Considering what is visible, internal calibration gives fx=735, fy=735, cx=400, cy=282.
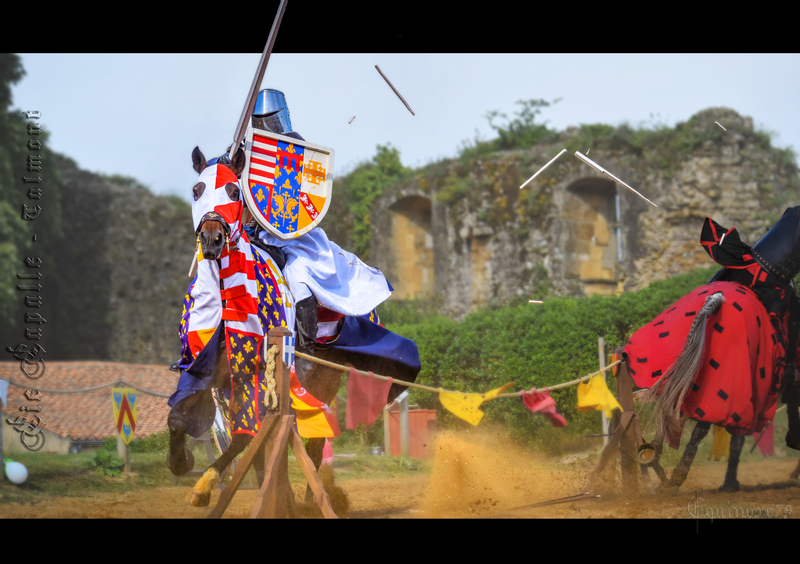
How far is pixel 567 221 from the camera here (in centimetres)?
1208

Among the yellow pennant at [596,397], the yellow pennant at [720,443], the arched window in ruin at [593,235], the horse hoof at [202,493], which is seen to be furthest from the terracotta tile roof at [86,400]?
the arched window in ruin at [593,235]

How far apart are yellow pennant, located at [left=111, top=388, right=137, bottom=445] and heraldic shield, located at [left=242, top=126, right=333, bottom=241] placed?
239 cm

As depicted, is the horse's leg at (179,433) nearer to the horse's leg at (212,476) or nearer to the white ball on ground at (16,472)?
the horse's leg at (212,476)

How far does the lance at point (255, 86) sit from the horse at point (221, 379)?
22 cm

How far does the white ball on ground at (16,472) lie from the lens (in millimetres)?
5625

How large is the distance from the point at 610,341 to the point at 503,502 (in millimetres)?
3319

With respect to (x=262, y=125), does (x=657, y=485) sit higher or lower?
lower

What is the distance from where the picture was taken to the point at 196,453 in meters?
8.05

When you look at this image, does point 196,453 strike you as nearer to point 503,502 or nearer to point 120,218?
point 503,502

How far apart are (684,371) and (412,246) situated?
344 inches

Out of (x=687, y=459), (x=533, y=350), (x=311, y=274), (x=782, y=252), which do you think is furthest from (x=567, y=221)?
(x=311, y=274)

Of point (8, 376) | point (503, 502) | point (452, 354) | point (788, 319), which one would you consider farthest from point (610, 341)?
point (8, 376)

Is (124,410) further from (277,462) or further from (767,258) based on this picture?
(767,258)

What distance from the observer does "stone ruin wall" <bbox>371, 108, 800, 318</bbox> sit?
11.3 metres
